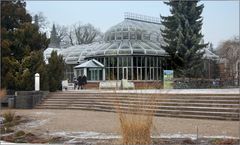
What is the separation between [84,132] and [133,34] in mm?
40833

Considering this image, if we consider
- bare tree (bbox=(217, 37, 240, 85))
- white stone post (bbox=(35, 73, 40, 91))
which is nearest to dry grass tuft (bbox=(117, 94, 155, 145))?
white stone post (bbox=(35, 73, 40, 91))

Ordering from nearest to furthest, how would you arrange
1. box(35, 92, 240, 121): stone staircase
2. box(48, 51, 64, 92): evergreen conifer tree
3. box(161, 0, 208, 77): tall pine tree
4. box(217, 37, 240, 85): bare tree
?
1. box(35, 92, 240, 121): stone staircase
2. box(48, 51, 64, 92): evergreen conifer tree
3. box(161, 0, 208, 77): tall pine tree
4. box(217, 37, 240, 85): bare tree

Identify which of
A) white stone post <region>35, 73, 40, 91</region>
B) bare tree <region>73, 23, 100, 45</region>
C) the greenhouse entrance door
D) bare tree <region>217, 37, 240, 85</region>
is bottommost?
white stone post <region>35, 73, 40, 91</region>

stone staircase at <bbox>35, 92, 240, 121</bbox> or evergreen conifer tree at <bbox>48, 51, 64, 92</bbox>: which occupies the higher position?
evergreen conifer tree at <bbox>48, 51, 64, 92</bbox>

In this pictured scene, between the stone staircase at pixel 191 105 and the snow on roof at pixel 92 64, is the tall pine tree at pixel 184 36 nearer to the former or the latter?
the snow on roof at pixel 92 64

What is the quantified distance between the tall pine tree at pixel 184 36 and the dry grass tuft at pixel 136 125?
32.8m

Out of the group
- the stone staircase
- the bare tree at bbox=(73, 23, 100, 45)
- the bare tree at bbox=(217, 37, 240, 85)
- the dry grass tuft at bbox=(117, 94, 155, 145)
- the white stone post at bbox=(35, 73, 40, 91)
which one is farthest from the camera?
the bare tree at bbox=(73, 23, 100, 45)

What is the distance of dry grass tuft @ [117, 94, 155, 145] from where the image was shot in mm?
8602

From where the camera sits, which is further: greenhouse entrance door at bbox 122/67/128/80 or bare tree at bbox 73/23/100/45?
bare tree at bbox 73/23/100/45

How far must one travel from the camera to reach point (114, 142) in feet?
30.6

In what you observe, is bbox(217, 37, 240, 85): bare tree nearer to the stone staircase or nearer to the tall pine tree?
the tall pine tree

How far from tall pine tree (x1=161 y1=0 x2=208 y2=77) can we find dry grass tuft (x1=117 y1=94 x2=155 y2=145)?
32834mm

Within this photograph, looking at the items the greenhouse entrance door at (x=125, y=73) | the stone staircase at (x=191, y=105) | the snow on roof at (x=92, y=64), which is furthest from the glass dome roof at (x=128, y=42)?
Result: the stone staircase at (x=191, y=105)

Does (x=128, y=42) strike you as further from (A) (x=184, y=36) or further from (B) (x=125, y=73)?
(A) (x=184, y=36)
